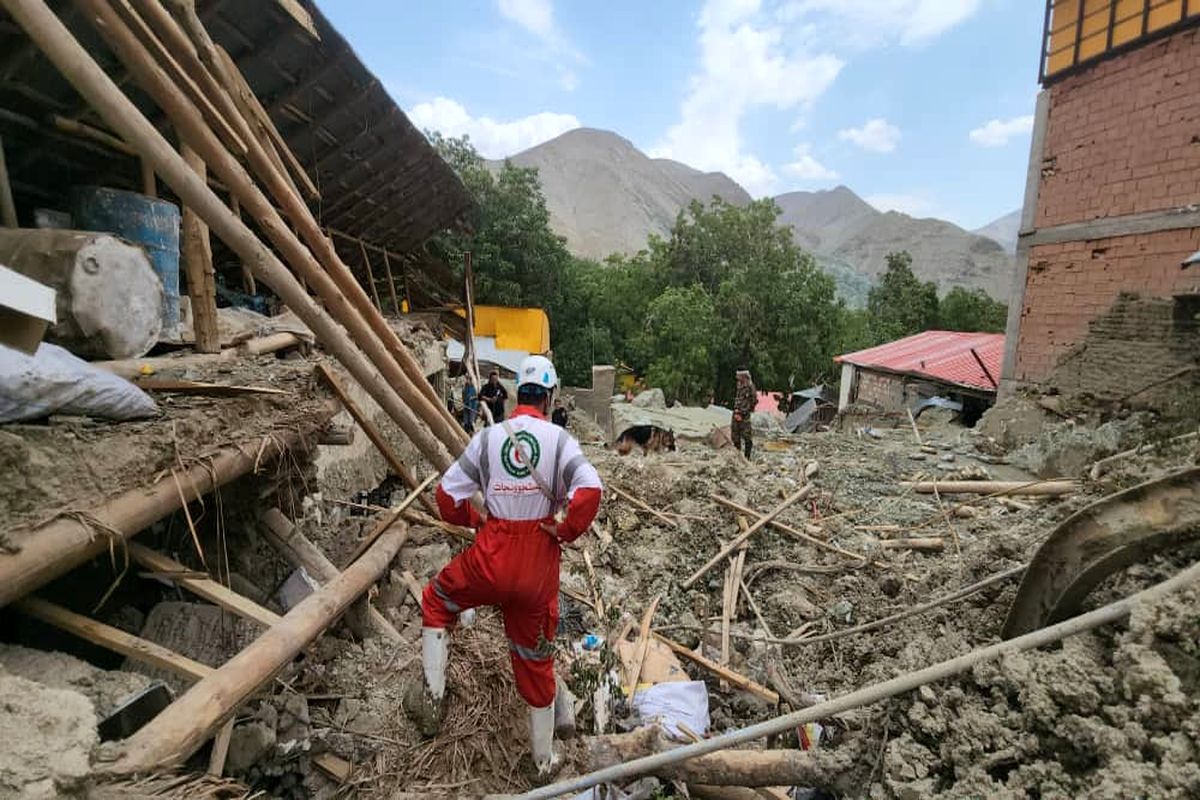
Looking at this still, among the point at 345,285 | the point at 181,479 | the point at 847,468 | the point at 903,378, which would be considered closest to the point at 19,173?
the point at 345,285

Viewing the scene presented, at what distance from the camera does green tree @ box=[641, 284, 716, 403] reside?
2281 centimetres

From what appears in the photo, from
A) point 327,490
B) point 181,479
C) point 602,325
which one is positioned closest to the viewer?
point 181,479

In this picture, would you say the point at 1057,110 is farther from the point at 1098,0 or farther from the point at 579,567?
the point at 579,567

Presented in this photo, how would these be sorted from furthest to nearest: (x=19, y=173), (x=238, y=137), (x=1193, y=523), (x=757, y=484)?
(x=757, y=484)
(x=19, y=173)
(x=238, y=137)
(x=1193, y=523)

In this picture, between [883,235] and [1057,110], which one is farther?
[883,235]

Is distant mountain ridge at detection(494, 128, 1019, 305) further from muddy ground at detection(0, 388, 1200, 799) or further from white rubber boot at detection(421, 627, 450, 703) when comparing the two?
white rubber boot at detection(421, 627, 450, 703)

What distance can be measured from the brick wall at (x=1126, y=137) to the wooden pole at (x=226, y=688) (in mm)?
10755

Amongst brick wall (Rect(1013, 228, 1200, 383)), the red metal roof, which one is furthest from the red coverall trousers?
the red metal roof

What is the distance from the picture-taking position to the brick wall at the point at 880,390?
1639 centimetres

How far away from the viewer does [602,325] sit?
2681 centimetres

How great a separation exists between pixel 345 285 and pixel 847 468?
7.23 m

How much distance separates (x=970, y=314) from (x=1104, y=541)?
105 ft

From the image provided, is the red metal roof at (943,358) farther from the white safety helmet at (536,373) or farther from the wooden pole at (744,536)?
the white safety helmet at (536,373)

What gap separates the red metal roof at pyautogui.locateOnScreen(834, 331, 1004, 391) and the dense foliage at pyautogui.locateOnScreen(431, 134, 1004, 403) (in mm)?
4810
